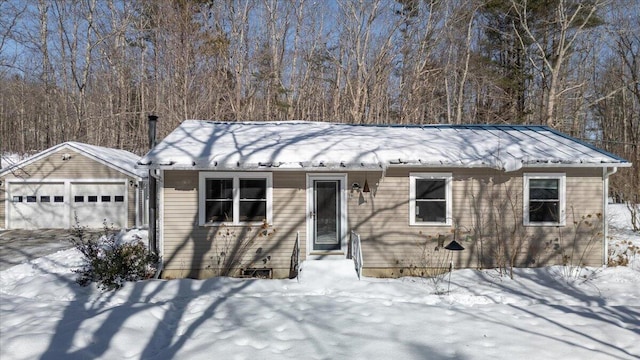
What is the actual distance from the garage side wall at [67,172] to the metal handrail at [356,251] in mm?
11045

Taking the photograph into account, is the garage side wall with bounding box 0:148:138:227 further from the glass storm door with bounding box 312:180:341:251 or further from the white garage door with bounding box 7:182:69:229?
the glass storm door with bounding box 312:180:341:251

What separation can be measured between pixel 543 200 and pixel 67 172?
16.7 m

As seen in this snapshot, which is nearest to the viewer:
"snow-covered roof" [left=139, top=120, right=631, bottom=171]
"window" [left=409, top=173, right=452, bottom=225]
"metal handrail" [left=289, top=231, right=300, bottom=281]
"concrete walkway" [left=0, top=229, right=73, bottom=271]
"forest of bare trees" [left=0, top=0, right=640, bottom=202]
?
"snow-covered roof" [left=139, top=120, right=631, bottom=171]

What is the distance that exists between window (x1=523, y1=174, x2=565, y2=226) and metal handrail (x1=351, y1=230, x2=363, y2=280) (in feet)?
12.6

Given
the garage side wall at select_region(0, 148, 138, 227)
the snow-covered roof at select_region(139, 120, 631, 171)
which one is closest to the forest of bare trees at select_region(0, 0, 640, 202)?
the garage side wall at select_region(0, 148, 138, 227)

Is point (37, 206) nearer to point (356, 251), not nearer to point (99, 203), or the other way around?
point (99, 203)

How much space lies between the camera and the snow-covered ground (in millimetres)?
4867

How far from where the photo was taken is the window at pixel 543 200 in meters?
9.10

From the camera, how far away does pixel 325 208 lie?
9.14 m

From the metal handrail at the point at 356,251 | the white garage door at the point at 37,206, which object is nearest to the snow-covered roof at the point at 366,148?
the metal handrail at the point at 356,251

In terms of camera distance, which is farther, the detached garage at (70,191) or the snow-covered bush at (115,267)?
the detached garage at (70,191)

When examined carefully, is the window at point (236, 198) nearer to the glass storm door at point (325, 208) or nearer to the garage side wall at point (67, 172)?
the glass storm door at point (325, 208)

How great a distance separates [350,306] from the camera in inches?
258

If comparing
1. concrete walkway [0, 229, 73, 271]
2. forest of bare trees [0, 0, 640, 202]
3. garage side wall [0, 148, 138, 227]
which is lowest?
concrete walkway [0, 229, 73, 271]
